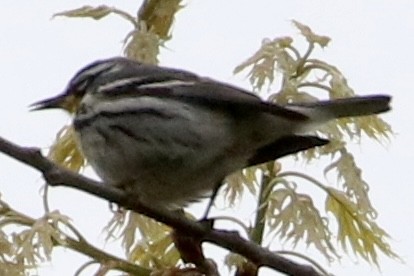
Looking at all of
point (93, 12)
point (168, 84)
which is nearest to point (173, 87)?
point (168, 84)

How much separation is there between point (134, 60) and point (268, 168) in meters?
0.35

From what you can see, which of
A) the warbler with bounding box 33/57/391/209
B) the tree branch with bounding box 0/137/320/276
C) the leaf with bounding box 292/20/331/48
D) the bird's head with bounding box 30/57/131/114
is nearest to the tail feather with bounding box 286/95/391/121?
the warbler with bounding box 33/57/391/209

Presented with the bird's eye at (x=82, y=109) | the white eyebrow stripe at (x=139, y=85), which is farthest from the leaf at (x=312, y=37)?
the bird's eye at (x=82, y=109)

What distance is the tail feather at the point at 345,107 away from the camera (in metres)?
2.02

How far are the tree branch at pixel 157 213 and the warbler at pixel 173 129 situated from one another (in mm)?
283

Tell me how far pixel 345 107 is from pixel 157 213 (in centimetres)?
47

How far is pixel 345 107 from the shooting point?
207 cm

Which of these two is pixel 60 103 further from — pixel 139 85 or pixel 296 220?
pixel 296 220

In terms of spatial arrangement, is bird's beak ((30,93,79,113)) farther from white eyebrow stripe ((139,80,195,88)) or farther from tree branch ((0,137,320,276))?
tree branch ((0,137,320,276))

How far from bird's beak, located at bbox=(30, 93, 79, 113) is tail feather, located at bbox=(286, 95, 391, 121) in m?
0.52

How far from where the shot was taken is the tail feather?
79.4 inches

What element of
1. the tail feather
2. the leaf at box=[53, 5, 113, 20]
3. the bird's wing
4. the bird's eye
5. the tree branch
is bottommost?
the tree branch

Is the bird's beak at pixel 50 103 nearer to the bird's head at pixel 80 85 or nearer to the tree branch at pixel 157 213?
the bird's head at pixel 80 85

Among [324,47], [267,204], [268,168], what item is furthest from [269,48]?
[267,204]
